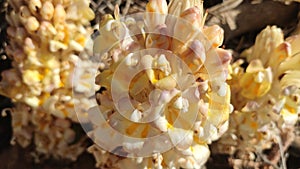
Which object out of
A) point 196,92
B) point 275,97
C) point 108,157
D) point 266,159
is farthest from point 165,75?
point 266,159

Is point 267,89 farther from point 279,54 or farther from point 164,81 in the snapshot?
point 164,81

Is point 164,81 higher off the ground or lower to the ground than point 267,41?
higher

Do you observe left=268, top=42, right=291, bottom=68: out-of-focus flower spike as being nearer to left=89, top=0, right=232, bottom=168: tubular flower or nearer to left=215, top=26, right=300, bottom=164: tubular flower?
left=215, top=26, right=300, bottom=164: tubular flower

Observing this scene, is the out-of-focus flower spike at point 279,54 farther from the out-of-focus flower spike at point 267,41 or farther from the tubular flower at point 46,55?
the tubular flower at point 46,55

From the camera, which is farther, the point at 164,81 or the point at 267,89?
the point at 267,89

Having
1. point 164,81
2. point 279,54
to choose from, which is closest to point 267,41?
point 279,54

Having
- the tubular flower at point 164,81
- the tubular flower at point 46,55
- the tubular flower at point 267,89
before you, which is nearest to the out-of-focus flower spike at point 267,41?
the tubular flower at point 267,89

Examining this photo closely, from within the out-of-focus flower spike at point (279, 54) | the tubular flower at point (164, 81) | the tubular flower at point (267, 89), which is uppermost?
the tubular flower at point (164, 81)
